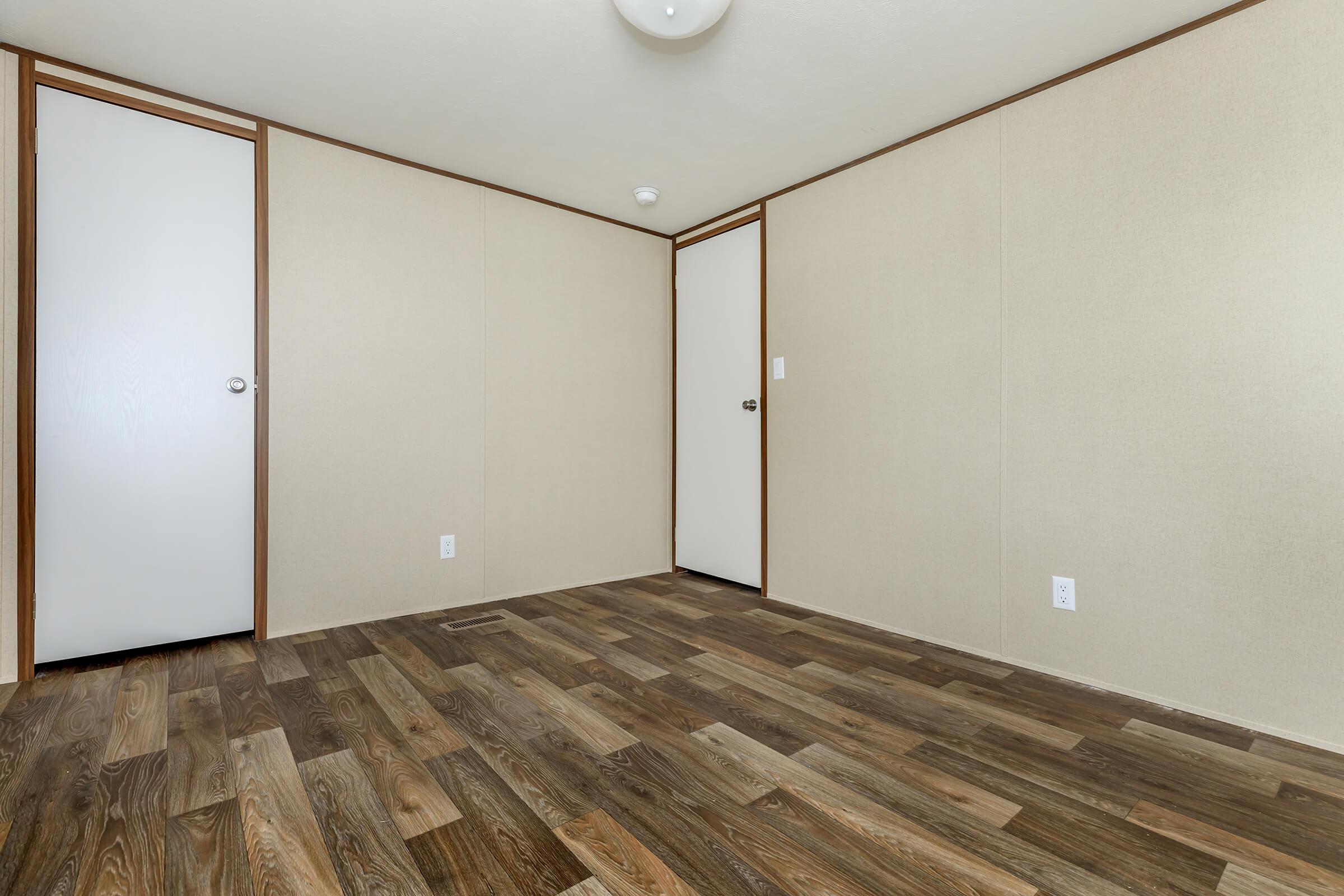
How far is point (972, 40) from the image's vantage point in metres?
2.16

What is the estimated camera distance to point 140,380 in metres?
2.48

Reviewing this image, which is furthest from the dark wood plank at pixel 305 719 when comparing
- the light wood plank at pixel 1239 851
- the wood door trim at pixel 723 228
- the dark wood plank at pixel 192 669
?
the wood door trim at pixel 723 228

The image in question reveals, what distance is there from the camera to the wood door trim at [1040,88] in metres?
2.00

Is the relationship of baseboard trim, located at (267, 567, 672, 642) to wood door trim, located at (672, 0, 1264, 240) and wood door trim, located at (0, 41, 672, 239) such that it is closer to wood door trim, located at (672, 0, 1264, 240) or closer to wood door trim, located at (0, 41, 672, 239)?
wood door trim, located at (0, 41, 672, 239)

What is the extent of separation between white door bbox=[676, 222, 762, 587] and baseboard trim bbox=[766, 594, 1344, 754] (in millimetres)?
812

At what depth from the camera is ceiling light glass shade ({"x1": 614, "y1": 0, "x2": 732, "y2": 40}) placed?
186 centimetres

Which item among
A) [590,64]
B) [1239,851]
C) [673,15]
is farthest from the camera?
[590,64]

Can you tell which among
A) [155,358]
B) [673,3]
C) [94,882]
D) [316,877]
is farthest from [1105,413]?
[155,358]

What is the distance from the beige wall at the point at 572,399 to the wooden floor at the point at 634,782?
3.91ft

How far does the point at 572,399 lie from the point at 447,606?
136 centimetres

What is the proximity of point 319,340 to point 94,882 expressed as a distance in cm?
219

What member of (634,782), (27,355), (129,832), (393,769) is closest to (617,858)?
(634,782)

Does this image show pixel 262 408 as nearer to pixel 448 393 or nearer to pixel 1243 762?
pixel 448 393

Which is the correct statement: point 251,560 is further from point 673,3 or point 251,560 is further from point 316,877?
point 673,3
